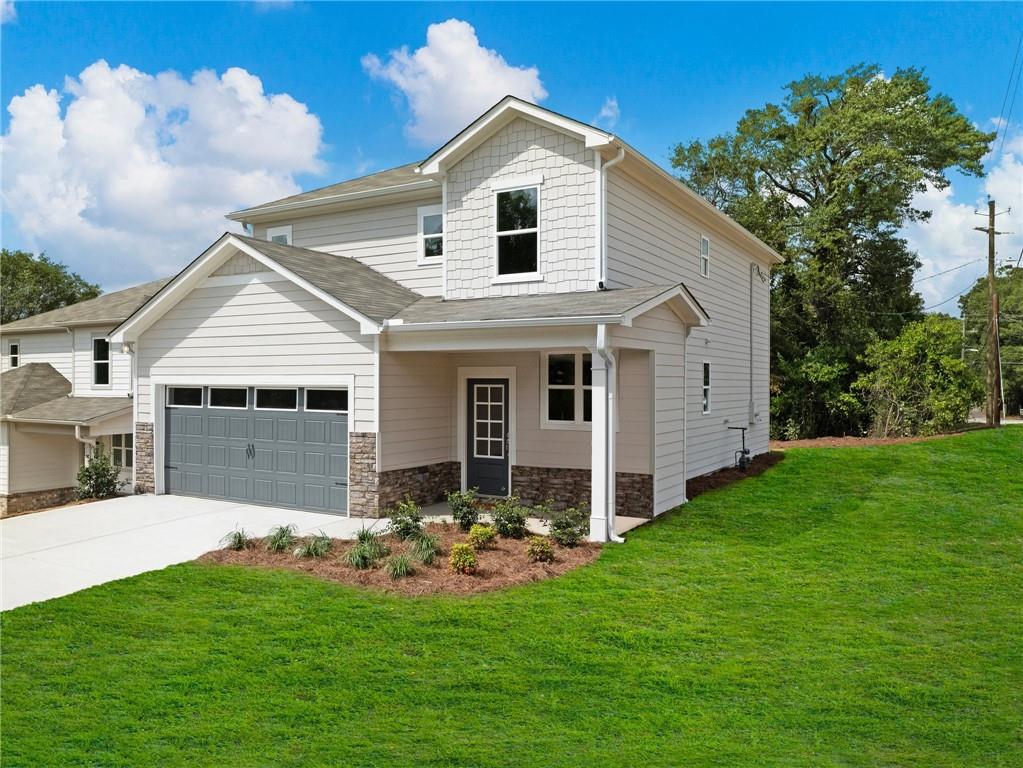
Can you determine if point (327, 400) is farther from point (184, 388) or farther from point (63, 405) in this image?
point (63, 405)

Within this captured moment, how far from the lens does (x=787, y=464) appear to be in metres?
16.5

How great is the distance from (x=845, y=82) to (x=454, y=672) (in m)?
30.4

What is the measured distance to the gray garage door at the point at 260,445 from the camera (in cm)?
1195

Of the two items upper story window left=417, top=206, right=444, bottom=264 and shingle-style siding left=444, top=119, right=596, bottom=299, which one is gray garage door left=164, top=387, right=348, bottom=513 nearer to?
shingle-style siding left=444, top=119, right=596, bottom=299

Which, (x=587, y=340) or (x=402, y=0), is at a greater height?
(x=402, y=0)

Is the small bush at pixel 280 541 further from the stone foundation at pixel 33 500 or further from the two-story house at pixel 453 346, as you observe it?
the stone foundation at pixel 33 500

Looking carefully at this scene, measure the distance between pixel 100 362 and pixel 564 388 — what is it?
1389 centimetres

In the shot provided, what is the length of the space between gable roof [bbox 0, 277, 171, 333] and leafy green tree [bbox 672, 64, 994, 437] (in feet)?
72.1

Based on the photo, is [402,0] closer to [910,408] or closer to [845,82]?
[910,408]

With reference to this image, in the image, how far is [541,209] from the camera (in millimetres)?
11883

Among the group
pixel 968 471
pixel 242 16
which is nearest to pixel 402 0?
pixel 242 16

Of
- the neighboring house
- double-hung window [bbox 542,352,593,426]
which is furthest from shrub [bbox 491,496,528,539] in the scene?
the neighboring house

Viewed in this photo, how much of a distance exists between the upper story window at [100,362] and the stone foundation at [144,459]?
5861 mm

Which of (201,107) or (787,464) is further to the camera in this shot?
(787,464)
